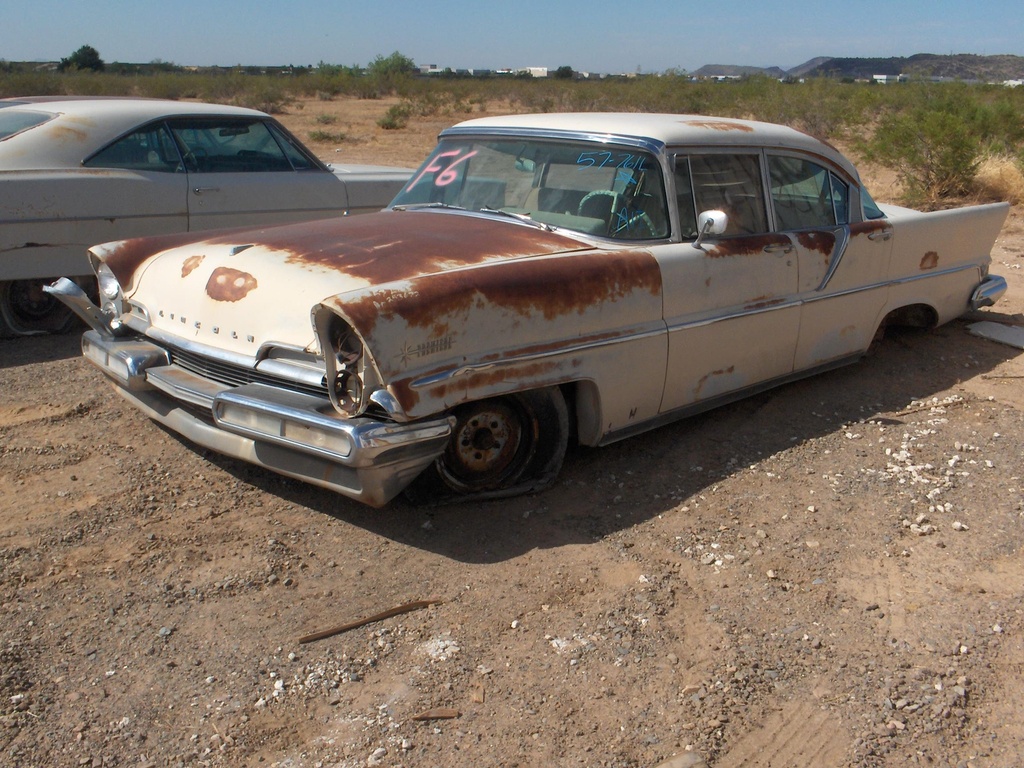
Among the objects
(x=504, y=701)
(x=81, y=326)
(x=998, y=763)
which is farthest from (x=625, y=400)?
(x=81, y=326)

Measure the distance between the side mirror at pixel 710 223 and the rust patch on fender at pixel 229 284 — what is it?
1.94 m

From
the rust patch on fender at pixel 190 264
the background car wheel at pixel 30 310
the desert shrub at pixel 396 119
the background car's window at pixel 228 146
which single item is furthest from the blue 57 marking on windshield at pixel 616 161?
the desert shrub at pixel 396 119

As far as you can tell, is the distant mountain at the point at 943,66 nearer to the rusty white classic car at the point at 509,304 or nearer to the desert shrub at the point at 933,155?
the desert shrub at the point at 933,155

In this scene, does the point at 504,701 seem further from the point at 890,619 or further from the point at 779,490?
the point at 779,490

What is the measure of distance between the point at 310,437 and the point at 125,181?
3.64m

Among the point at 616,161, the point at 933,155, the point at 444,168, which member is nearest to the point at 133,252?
the point at 444,168

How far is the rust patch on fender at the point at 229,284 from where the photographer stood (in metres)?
3.76

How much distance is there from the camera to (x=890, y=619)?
3242 mm

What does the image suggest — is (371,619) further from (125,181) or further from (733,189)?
(125,181)

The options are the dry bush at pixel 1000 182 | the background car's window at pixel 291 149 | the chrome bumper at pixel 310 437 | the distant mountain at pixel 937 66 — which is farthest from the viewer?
the distant mountain at pixel 937 66

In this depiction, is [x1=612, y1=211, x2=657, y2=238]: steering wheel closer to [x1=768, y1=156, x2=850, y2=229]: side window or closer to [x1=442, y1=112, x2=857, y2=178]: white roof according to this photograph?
[x1=442, y1=112, x2=857, y2=178]: white roof

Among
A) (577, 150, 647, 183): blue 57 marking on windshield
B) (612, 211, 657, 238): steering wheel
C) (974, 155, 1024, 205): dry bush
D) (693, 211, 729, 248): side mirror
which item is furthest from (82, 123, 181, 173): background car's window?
(974, 155, 1024, 205): dry bush

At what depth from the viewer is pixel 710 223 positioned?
425cm

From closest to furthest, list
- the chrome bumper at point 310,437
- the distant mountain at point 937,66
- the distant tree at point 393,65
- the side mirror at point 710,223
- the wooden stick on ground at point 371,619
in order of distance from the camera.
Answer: the wooden stick on ground at point 371,619 → the chrome bumper at point 310,437 → the side mirror at point 710,223 → the distant tree at point 393,65 → the distant mountain at point 937,66
